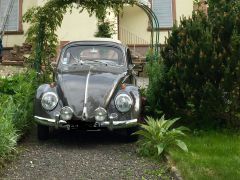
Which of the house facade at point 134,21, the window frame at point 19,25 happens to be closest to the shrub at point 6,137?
the house facade at point 134,21

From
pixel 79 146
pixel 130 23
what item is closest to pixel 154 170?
pixel 79 146

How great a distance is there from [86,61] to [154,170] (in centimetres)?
364

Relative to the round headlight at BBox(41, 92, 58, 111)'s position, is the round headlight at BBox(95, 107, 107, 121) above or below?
below

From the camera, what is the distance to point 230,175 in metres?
7.00

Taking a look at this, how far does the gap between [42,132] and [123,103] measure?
1.52 metres

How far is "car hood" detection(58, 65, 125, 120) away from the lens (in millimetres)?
8852

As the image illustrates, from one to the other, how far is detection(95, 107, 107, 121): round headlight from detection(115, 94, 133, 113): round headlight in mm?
295

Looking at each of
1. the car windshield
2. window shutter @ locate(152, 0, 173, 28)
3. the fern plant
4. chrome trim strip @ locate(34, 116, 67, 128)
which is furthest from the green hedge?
window shutter @ locate(152, 0, 173, 28)

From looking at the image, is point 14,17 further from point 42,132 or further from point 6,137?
point 6,137

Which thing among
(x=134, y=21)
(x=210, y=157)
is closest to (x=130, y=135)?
(x=210, y=157)

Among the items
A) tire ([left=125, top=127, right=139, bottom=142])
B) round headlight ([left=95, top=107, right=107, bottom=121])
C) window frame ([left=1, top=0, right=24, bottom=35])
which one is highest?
window frame ([left=1, top=0, right=24, bottom=35])

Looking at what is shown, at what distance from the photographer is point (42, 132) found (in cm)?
932

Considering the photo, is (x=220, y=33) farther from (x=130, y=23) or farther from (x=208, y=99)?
(x=130, y=23)

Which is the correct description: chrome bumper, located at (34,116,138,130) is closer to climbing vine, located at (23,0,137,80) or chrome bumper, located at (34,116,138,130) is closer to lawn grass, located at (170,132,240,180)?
lawn grass, located at (170,132,240,180)
